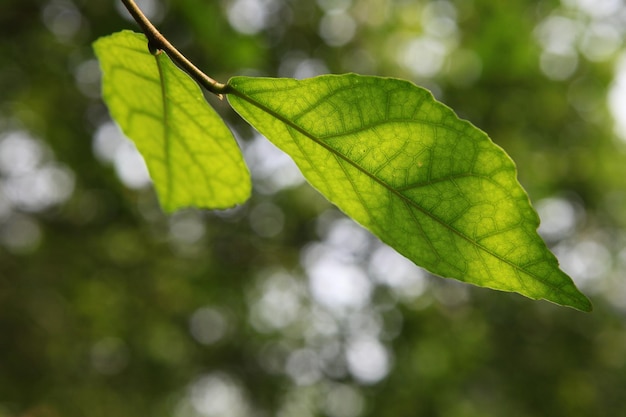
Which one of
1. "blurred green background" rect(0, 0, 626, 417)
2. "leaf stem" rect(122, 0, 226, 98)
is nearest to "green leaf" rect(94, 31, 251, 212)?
"leaf stem" rect(122, 0, 226, 98)

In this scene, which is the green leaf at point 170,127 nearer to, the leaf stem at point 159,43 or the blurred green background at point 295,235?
the leaf stem at point 159,43

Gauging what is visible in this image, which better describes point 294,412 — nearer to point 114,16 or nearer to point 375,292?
point 375,292

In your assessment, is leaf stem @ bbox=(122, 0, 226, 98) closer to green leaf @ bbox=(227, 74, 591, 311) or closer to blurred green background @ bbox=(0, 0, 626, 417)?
green leaf @ bbox=(227, 74, 591, 311)

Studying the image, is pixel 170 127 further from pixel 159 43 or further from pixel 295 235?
pixel 295 235

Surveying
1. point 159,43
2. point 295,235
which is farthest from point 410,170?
point 295,235

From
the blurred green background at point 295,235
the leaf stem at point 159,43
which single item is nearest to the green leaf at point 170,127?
the leaf stem at point 159,43

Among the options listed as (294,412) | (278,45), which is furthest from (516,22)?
(294,412)

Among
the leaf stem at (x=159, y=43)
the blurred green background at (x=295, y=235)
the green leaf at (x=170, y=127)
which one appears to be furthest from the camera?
the blurred green background at (x=295, y=235)
